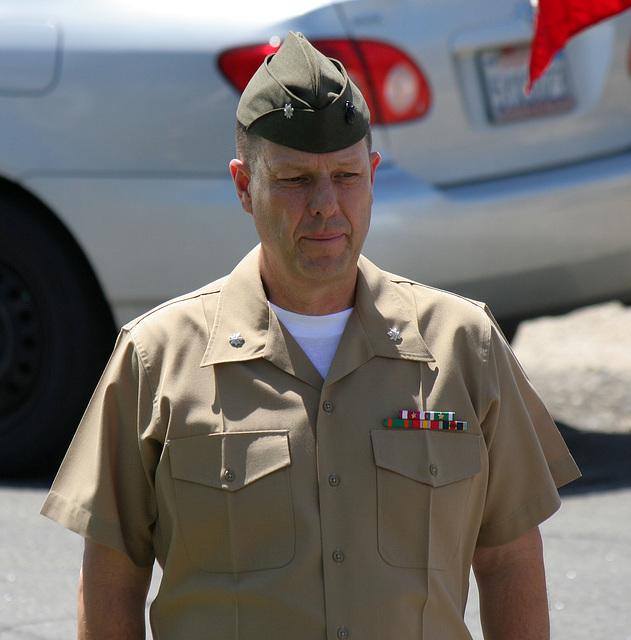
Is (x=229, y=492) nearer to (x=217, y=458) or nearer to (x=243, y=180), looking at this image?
(x=217, y=458)

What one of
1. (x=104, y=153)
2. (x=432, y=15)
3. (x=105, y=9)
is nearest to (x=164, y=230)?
(x=104, y=153)

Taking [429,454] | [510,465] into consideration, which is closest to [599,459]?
[510,465]

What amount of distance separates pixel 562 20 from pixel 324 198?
524mm

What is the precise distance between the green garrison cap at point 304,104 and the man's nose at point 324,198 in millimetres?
53

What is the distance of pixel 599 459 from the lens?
4742mm

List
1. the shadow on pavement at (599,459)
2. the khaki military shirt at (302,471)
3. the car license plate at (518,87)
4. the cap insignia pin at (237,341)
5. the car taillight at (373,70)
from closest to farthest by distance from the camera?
the khaki military shirt at (302,471) < the cap insignia pin at (237,341) < the car taillight at (373,70) < the car license plate at (518,87) < the shadow on pavement at (599,459)

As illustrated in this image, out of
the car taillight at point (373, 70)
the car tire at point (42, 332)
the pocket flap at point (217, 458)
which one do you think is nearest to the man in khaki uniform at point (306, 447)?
the pocket flap at point (217, 458)

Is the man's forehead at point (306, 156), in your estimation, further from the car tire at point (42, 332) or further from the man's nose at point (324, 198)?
the car tire at point (42, 332)

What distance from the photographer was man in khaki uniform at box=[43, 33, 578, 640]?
1983mm

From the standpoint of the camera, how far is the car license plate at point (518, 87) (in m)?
4.27

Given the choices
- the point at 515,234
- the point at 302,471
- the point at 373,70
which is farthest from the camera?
the point at 515,234

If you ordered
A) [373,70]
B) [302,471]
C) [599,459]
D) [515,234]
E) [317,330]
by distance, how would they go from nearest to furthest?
1. [302,471]
2. [317,330]
3. [373,70]
4. [515,234]
5. [599,459]

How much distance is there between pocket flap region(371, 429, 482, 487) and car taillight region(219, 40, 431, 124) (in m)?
2.26

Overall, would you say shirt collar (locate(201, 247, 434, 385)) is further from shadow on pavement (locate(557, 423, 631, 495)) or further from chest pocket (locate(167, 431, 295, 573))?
shadow on pavement (locate(557, 423, 631, 495))
